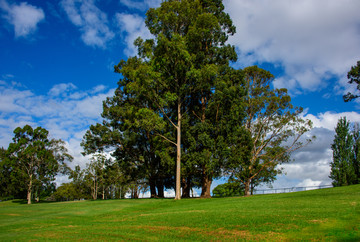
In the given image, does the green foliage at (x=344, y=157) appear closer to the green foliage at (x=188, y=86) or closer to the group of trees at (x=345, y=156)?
the group of trees at (x=345, y=156)

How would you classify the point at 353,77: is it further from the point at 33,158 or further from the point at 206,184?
the point at 33,158

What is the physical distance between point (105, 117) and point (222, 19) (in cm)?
2079

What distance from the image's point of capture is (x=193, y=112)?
31.0 metres

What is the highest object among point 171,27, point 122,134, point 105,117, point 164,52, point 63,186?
point 171,27

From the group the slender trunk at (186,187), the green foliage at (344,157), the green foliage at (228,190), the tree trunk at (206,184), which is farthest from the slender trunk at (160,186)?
the green foliage at (344,157)

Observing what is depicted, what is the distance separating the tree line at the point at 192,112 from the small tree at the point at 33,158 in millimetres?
21031

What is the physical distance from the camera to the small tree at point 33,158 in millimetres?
50500

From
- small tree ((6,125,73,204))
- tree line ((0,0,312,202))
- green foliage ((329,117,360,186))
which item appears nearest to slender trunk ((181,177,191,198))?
tree line ((0,0,312,202))

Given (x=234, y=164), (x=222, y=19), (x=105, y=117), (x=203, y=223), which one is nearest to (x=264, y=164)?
(x=234, y=164)

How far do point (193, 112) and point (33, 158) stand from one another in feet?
125

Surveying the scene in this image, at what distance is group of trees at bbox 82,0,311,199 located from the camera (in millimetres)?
27688

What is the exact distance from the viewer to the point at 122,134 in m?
36.1

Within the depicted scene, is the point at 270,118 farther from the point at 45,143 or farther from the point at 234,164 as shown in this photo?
the point at 45,143

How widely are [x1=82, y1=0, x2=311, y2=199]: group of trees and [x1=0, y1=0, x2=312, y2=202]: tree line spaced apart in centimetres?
11
